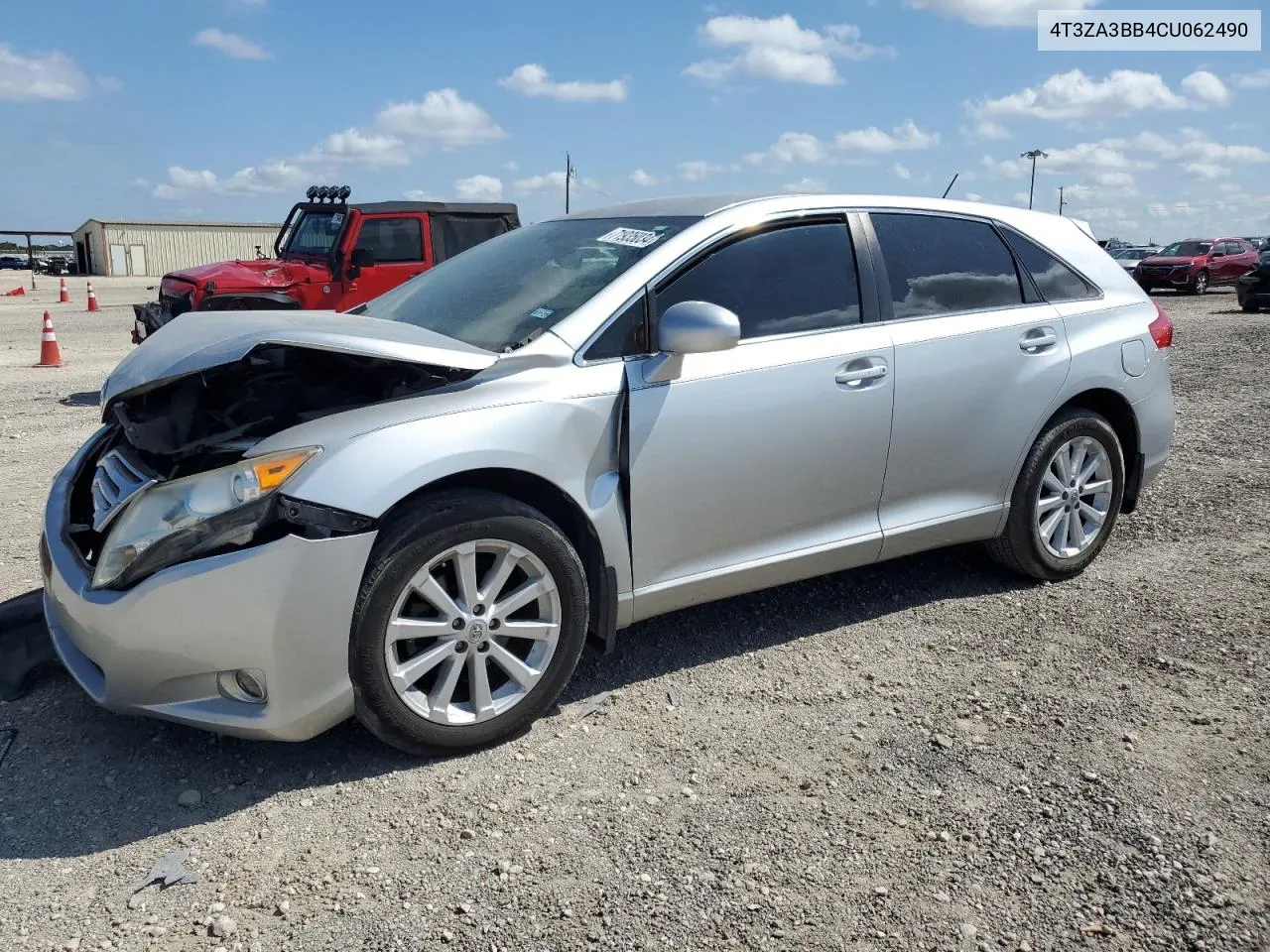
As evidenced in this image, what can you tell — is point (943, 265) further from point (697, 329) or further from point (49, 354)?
point (49, 354)

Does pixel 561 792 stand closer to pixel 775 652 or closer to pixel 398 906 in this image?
pixel 398 906

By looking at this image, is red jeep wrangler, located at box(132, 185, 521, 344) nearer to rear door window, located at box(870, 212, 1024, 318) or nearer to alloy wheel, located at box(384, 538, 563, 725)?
rear door window, located at box(870, 212, 1024, 318)

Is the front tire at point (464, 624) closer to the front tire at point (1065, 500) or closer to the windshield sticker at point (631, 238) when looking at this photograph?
the windshield sticker at point (631, 238)

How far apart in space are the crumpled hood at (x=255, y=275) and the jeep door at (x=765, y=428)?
744cm

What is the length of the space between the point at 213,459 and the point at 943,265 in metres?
2.87

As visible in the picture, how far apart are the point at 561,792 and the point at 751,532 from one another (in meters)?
1.15

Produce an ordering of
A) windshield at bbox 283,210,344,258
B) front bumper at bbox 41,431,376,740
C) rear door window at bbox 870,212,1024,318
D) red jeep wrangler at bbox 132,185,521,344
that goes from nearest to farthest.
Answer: front bumper at bbox 41,431,376,740
rear door window at bbox 870,212,1024,318
red jeep wrangler at bbox 132,185,521,344
windshield at bbox 283,210,344,258

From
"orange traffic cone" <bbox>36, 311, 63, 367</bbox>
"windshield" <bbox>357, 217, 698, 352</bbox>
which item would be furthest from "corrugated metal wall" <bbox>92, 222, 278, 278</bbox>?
"windshield" <bbox>357, 217, 698, 352</bbox>

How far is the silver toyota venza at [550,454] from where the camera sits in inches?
115

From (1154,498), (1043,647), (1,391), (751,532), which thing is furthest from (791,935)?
(1,391)

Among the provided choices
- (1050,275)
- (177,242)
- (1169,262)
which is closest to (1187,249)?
(1169,262)

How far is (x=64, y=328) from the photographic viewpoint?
20.1 meters

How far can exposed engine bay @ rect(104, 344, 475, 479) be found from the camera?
3281 mm

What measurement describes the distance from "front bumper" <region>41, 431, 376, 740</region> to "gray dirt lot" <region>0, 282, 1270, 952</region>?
4.2 inches
